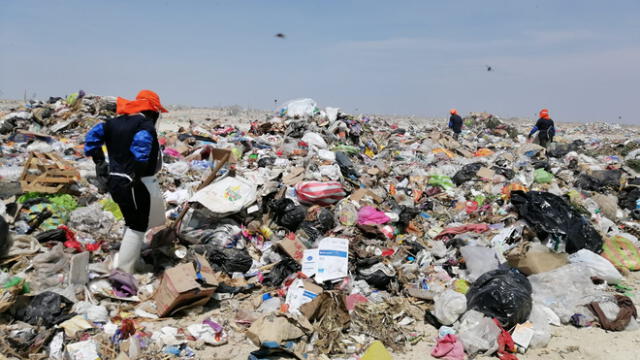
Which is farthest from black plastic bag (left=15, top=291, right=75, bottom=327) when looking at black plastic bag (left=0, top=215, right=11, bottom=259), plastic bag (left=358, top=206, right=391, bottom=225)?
plastic bag (left=358, top=206, right=391, bottom=225)

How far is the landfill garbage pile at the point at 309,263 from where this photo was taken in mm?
3072

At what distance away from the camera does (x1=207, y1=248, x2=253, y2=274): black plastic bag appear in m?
3.98

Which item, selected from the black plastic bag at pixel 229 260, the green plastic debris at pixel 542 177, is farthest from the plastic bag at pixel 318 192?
the green plastic debris at pixel 542 177

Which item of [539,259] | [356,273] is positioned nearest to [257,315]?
[356,273]

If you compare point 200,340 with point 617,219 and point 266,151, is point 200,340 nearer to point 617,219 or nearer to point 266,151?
point 266,151

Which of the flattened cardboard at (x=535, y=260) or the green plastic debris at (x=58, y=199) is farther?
the green plastic debris at (x=58, y=199)

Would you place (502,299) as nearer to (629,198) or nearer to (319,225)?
(319,225)

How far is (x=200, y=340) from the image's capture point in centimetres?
306

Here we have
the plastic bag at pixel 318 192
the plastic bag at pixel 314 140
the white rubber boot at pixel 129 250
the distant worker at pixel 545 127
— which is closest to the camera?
the white rubber boot at pixel 129 250

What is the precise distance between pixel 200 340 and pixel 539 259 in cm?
331

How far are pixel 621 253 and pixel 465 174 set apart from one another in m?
2.87

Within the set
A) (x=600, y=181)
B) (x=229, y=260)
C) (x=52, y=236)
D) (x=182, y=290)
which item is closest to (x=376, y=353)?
(x=182, y=290)

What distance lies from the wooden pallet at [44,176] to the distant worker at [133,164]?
164cm

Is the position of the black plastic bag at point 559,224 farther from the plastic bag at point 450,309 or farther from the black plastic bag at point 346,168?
the black plastic bag at point 346,168
